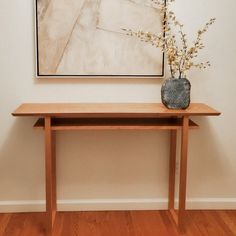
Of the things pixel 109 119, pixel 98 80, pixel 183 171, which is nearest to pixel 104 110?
pixel 109 119

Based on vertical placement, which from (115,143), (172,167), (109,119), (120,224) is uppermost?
(109,119)

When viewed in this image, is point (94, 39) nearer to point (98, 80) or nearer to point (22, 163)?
point (98, 80)

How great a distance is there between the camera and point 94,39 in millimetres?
2504

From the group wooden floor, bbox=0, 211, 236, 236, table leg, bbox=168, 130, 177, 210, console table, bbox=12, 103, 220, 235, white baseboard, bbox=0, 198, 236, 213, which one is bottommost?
wooden floor, bbox=0, 211, 236, 236

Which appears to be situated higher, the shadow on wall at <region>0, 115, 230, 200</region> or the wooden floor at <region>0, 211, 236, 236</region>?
the shadow on wall at <region>0, 115, 230, 200</region>

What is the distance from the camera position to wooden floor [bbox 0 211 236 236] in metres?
2.42

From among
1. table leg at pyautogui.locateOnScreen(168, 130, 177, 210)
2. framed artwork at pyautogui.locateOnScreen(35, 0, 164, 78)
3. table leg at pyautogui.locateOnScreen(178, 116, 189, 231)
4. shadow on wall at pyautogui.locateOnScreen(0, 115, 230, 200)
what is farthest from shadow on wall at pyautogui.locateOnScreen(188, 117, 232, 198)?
framed artwork at pyautogui.locateOnScreen(35, 0, 164, 78)

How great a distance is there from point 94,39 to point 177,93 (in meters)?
0.68

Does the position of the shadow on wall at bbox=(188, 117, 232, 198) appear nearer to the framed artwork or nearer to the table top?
the table top

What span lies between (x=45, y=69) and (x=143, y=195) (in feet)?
3.81

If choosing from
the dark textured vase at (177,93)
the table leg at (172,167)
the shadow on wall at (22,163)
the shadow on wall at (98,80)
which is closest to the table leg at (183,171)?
the dark textured vase at (177,93)

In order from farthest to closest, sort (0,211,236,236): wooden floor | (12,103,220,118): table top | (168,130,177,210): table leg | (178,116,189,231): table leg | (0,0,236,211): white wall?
(168,130,177,210): table leg
(0,0,236,211): white wall
(0,211,236,236): wooden floor
(178,116,189,231): table leg
(12,103,220,118): table top

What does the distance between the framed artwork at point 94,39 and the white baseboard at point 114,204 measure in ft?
3.05

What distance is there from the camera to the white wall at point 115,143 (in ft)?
8.32
